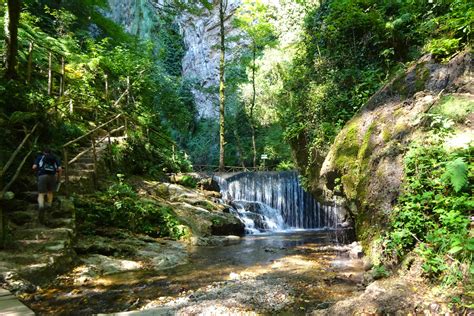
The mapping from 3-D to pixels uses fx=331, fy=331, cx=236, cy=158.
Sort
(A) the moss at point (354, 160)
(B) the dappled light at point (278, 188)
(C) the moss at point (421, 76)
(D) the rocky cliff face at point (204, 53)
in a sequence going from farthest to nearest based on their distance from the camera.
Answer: (D) the rocky cliff face at point (204, 53)
(C) the moss at point (421, 76)
(A) the moss at point (354, 160)
(B) the dappled light at point (278, 188)

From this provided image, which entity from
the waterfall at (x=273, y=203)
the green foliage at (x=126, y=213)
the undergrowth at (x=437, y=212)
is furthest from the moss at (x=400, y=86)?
the waterfall at (x=273, y=203)

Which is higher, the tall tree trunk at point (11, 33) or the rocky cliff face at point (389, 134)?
the tall tree trunk at point (11, 33)

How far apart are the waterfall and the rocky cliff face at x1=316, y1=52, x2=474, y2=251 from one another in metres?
6.92

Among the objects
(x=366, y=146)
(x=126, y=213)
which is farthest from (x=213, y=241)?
(x=366, y=146)

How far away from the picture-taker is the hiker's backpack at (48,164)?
23.9ft

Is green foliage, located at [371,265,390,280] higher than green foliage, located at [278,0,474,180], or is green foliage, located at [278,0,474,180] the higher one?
green foliage, located at [278,0,474,180]

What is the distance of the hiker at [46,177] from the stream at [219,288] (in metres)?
2.01

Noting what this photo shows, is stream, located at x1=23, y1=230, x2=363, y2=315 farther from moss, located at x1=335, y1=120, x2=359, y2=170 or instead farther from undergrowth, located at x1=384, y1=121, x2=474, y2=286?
moss, located at x1=335, y1=120, x2=359, y2=170

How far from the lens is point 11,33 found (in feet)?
27.4

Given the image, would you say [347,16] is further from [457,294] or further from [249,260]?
[457,294]

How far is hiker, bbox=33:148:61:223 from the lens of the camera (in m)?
7.07

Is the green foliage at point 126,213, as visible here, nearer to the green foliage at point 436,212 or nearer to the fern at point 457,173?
the green foliage at point 436,212

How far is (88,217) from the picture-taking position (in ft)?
27.7

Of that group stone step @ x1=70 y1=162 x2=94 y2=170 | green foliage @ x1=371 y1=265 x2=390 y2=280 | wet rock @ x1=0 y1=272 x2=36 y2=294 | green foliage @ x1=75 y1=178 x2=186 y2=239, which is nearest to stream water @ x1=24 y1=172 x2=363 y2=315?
wet rock @ x1=0 y1=272 x2=36 y2=294
